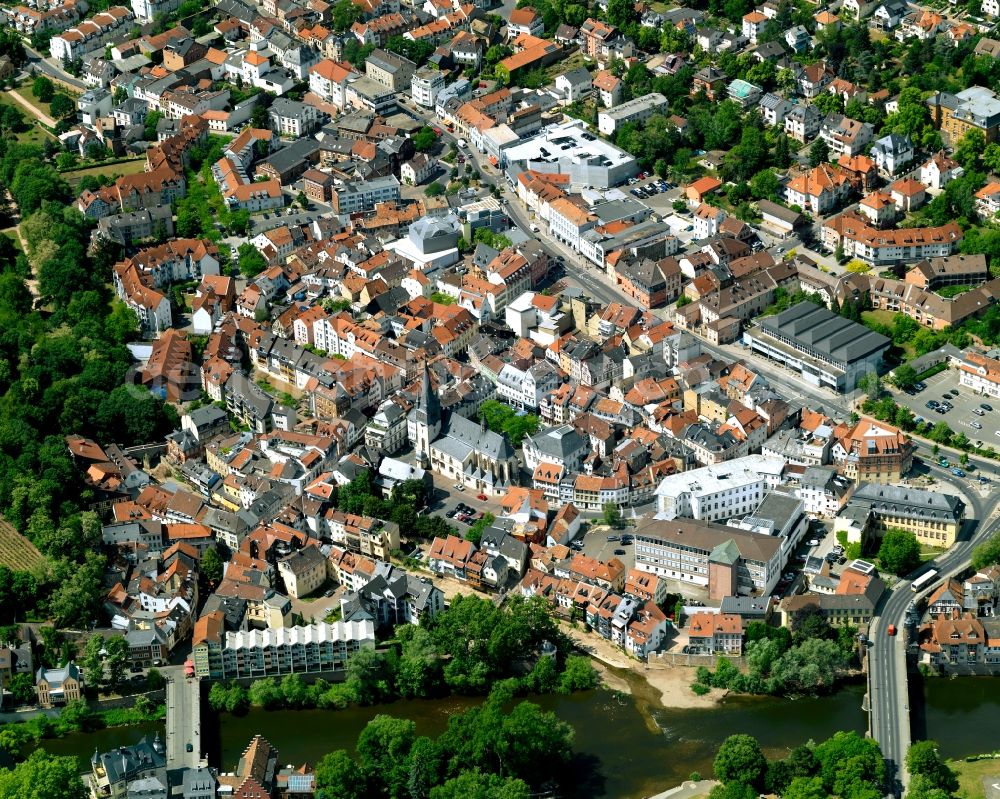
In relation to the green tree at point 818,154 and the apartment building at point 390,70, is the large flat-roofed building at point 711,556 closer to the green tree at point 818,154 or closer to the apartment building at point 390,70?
→ the green tree at point 818,154

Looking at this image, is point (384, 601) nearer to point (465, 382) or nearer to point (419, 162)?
point (465, 382)

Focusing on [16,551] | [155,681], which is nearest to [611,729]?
[155,681]

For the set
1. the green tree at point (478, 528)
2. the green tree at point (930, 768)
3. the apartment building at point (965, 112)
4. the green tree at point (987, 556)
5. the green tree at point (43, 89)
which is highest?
the apartment building at point (965, 112)

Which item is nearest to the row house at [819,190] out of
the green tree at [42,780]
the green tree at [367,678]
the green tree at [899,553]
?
the green tree at [899,553]

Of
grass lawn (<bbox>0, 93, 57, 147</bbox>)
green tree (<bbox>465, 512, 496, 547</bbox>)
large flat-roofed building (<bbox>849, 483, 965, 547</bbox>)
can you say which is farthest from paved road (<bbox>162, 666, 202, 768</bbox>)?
grass lawn (<bbox>0, 93, 57, 147</bbox>)

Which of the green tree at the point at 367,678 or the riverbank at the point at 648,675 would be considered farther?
the green tree at the point at 367,678
